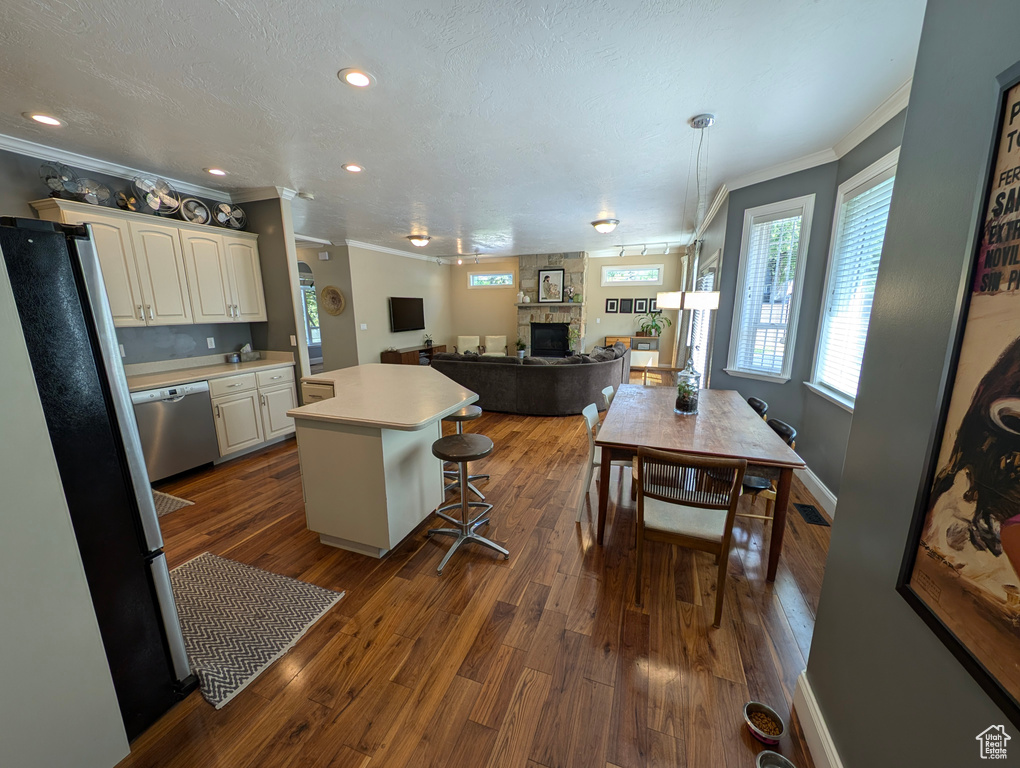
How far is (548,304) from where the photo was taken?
27.9 ft

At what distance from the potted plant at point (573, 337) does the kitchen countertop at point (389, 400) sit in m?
5.53

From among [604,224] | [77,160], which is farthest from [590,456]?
[77,160]

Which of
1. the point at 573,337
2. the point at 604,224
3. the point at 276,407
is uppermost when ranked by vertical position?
the point at 604,224

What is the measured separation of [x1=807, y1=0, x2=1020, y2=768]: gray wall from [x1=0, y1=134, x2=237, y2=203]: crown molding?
4892 millimetres

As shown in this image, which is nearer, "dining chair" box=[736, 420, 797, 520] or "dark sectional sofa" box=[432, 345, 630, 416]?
"dining chair" box=[736, 420, 797, 520]

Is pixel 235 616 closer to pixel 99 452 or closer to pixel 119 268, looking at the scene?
pixel 99 452

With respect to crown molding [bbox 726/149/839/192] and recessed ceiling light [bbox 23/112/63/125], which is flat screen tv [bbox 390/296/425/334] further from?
crown molding [bbox 726/149/839/192]

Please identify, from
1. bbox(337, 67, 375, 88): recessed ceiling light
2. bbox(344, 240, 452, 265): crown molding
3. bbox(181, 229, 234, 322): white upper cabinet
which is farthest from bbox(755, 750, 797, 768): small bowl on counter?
bbox(344, 240, 452, 265): crown molding

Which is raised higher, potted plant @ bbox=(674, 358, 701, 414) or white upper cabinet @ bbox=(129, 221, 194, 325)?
white upper cabinet @ bbox=(129, 221, 194, 325)

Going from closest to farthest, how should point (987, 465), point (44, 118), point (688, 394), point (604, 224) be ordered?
point (987, 465) → point (44, 118) → point (688, 394) → point (604, 224)

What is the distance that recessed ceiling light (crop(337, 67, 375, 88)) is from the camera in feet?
6.10

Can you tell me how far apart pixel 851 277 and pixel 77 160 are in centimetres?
596

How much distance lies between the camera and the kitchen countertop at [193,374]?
303 centimetres

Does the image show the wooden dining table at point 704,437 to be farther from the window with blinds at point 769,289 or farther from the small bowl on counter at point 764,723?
the window with blinds at point 769,289
